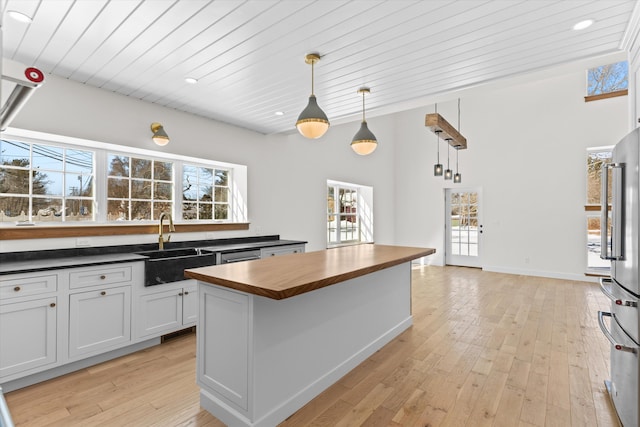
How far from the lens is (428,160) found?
25.9 ft

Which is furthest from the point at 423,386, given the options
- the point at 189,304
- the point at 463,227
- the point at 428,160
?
the point at 428,160

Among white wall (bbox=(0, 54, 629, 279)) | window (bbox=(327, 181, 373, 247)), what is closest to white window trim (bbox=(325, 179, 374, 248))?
window (bbox=(327, 181, 373, 247))

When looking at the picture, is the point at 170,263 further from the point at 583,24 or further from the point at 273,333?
the point at 583,24

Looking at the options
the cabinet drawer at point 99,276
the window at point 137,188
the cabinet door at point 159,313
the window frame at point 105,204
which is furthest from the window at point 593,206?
the cabinet drawer at point 99,276

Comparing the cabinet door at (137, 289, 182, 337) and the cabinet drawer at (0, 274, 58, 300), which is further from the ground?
the cabinet drawer at (0, 274, 58, 300)

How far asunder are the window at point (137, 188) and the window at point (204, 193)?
7.9 inches

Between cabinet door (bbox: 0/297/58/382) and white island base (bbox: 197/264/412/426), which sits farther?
cabinet door (bbox: 0/297/58/382)

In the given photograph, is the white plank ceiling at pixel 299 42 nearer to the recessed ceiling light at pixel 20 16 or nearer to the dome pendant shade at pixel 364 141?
the recessed ceiling light at pixel 20 16

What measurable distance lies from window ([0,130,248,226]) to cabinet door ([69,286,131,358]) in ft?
3.16

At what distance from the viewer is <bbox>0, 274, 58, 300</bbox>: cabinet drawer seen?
2.29 m

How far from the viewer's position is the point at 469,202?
7418mm

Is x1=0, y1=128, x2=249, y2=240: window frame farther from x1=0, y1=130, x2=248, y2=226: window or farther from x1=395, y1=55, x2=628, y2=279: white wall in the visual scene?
x1=395, y1=55, x2=628, y2=279: white wall

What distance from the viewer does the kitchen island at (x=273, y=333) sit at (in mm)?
1860

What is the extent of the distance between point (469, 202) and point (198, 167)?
5.89 metres
